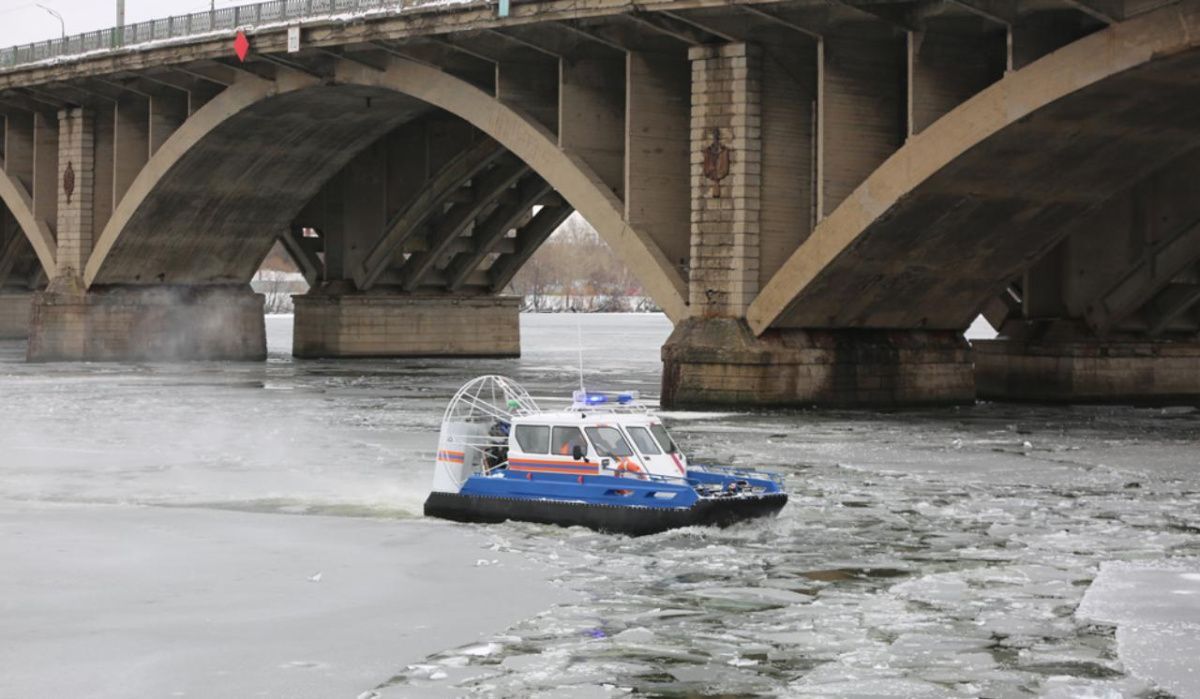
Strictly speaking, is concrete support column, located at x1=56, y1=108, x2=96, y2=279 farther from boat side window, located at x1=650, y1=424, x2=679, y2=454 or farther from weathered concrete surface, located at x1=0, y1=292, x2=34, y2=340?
boat side window, located at x1=650, y1=424, x2=679, y2=454

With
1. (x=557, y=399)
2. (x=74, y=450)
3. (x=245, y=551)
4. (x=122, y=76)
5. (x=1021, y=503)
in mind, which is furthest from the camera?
(x=122, y=76)

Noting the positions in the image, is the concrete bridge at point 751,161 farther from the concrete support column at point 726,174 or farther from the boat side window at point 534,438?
the boat side window at point 534,438

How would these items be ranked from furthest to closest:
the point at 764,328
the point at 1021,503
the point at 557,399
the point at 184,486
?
1. the point at 557,399
2. the point at 764,328
3. the point at 184,486
4. the point at 1021,503

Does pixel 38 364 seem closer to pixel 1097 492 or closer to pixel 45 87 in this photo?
pixel 45 87

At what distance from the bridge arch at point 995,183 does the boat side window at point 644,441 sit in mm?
13574

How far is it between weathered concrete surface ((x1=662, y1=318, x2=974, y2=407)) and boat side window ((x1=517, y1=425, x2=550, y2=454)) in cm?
1799

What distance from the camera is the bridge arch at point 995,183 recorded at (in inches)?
1277

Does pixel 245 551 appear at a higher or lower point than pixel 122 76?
lower

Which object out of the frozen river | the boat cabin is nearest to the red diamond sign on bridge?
the frozen river

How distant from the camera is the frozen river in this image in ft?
44.8

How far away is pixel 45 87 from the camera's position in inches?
2530

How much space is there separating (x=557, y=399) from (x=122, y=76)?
22827 millimetres

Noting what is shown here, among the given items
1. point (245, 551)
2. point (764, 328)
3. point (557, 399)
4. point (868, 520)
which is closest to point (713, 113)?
point (764, 328)

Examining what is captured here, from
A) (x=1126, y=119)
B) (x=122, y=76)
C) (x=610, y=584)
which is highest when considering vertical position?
(x=122, y=76)
